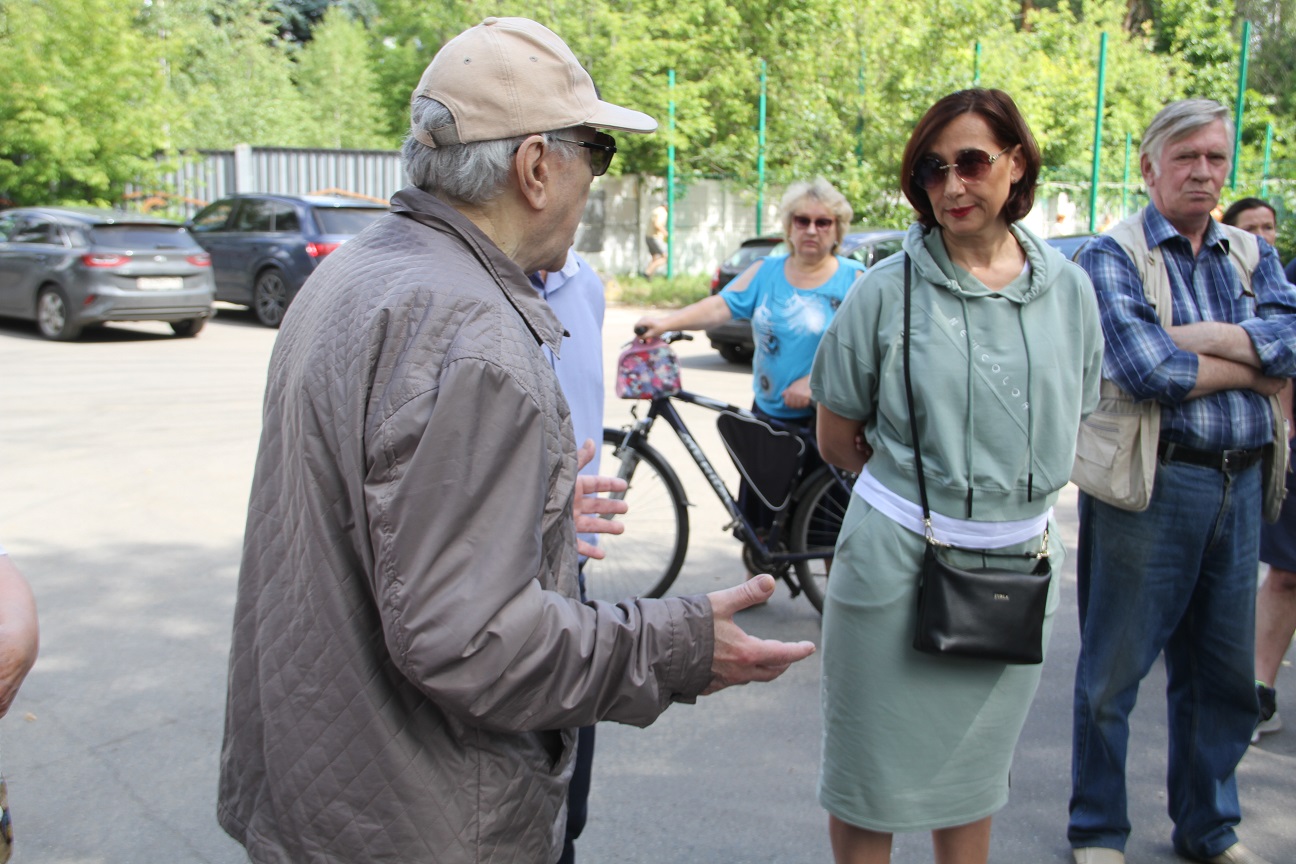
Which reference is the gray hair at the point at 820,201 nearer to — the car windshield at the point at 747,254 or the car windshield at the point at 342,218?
the car windshield at the point at 747,254

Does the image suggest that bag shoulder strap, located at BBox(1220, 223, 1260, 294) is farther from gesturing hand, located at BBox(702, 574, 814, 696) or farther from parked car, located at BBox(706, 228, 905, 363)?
parked car, located at BBox(706, 228, 905, 363)

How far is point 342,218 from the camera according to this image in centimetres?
1627

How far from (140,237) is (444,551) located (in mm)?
14676

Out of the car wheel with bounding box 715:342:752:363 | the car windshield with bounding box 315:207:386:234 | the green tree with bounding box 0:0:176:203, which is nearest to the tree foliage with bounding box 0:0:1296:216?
the green tree with bounding box 0:0:176:203

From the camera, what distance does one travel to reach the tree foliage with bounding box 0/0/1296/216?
2069 centimetres

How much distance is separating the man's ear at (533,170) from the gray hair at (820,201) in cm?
344

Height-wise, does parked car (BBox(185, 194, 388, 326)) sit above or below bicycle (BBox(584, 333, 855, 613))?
above

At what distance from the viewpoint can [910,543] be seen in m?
2.58

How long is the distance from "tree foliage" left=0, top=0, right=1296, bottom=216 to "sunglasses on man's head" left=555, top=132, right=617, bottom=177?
15.9 metres

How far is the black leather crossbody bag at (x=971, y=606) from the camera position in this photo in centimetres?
250

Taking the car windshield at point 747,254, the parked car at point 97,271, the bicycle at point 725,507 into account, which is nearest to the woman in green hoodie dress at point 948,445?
the bicycle at point 725,507

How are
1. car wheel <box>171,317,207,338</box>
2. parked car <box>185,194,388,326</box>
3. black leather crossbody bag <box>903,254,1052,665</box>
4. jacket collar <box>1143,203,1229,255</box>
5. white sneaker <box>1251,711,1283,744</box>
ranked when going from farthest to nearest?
1. parked car <box>185,194,388,326</box>
2. car wheel <box>171,317,207,338</box>
3. white sneaker <box>1251,711,1283,744</box>
4. jacket collar <box>1143,203,1229,255</box>
5. black leather crossbody bag <box>903,254,1052,665</box>

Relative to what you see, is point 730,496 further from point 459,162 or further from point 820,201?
point 459,162

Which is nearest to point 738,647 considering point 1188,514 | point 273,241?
point 1188,514
